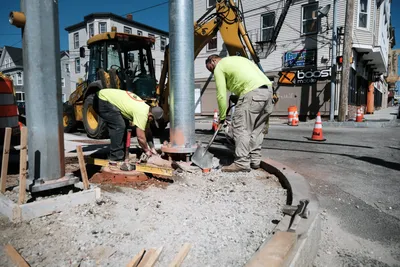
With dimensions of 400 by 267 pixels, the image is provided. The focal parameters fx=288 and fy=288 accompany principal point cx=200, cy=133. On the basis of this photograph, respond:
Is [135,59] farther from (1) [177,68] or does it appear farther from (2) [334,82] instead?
(2) [334,82]

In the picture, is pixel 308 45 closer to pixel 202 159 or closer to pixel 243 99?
pixel 243 99

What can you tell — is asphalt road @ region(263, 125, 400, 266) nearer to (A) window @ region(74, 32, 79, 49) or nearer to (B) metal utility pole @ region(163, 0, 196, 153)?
(B) metal utility pole @ region(163, 0, 196, 153)

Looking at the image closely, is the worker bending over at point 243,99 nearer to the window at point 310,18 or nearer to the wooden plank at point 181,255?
the wooden plank at point 181,255

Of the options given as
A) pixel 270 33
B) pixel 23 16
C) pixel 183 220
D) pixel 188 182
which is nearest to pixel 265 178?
pixel 188 182

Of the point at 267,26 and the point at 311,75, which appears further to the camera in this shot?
the point at 267,26

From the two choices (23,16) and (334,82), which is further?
(334,82)

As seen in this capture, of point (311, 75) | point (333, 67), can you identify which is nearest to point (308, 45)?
point (311, 75)

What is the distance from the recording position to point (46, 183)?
2766 millimetres

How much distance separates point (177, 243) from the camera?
2158 millimetres

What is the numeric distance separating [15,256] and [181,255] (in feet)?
3.58

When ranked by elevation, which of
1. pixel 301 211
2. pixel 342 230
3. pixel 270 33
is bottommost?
pixel 342 230

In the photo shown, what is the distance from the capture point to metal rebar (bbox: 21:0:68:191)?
2676 millimetres

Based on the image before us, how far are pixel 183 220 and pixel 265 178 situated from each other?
177cm

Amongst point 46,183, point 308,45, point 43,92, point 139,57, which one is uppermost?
point 308,45
